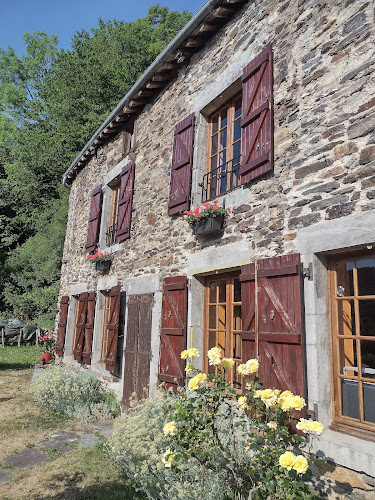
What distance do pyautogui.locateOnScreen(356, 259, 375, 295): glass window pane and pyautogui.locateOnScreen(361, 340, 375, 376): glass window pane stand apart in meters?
0.41

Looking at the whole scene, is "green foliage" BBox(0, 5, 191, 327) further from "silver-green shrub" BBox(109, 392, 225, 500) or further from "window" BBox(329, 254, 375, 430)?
"window" BBox(329, 254, 375, 430)

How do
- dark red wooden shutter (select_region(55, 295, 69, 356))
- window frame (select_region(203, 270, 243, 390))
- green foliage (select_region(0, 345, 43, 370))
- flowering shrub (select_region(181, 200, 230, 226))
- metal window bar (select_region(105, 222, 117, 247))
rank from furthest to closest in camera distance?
1. green foliage (select_region(0, 345, 43, 370))
2. dark red wooden shutter (select_region(55, 295, 69, 356))
3. metal window bar (select_region(105, 222, 117, 247))
4. flowering shrub (select_region(181, 200, 230, 226))
5. window frame (select_region(203, 270, 243, 390))

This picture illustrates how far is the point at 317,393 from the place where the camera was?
295 centimetres

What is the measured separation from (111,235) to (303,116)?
16.8 ft

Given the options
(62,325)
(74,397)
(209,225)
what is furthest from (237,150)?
(62,325)

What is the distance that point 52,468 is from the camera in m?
3.97

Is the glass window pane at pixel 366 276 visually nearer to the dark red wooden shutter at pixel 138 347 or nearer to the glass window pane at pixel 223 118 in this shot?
the glass window pane at pixel 223 118

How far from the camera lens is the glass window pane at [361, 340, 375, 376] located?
9.43 feet

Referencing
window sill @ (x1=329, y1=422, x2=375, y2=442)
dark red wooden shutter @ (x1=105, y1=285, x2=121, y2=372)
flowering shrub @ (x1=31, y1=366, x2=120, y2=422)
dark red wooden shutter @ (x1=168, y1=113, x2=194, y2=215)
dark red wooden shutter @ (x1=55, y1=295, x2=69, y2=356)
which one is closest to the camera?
window sill @ (x1=329, y1=422, x2=375, y2=442)

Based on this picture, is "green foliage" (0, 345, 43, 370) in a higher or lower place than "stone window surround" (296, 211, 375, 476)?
lower

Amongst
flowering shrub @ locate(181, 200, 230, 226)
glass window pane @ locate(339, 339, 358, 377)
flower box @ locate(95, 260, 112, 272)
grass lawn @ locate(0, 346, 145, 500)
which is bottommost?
grass lawn @ locate(0, 346, 145, 500)

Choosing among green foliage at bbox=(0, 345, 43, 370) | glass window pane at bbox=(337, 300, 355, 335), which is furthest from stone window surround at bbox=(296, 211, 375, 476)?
green foliage at bbox=(0, 345, 43, 370)

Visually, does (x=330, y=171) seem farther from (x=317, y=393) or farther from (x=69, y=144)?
(x=69, y=144)

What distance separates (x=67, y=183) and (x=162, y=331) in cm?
776
